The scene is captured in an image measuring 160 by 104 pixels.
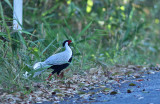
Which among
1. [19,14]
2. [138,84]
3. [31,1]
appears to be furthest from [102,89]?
[31,1]

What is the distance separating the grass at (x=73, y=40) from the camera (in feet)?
13.3

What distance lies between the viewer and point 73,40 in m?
5.25

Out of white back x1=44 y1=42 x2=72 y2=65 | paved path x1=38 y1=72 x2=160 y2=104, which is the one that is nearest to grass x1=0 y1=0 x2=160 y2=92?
white back x1=44 y1=42 x2=72 y2=65

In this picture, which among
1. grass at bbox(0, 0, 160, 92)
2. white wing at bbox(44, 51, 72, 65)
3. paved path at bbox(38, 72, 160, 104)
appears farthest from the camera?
white wing at bbox(44, 51, 72, 65)

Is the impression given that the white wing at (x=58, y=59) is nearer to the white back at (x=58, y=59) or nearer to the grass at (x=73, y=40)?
the white back at (x=58, y=59)

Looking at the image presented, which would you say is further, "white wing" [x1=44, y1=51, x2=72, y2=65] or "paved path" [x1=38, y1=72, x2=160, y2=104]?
"white wing" [x1=44, y1=51, x2=72, y2=65]

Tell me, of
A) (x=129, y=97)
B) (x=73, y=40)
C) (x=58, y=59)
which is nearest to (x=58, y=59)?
(x=58, y=59)

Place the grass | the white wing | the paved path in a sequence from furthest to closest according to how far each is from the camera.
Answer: the white wing
the grass
the paved path

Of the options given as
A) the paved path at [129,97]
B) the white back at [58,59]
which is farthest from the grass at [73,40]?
the paved path at [129,97]

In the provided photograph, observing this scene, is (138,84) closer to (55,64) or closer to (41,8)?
(55,64)

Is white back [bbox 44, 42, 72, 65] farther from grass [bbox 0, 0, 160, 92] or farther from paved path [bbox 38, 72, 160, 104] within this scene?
paved path [bbox 38, 72, 160, 104]

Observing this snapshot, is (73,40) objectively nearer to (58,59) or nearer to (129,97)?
(58,59)

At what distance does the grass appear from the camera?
4039 mm

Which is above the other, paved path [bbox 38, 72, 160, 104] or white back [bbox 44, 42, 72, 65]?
white back [bbox 44, 42, 72, 65]
